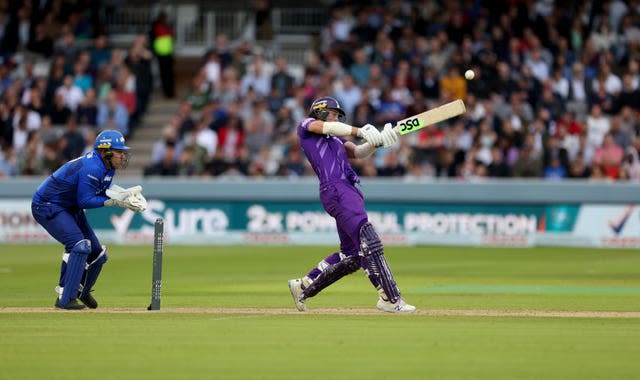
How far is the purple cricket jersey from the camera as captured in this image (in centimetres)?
1332

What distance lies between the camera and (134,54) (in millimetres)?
31266

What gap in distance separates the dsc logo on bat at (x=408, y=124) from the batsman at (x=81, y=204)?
9.54ft

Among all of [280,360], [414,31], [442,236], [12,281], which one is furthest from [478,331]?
[414,31]

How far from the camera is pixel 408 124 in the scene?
13.5 metres

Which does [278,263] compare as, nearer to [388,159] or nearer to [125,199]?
[388,159]

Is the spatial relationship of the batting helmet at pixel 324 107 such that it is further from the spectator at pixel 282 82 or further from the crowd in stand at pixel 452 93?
the spectator at pixel 282 82

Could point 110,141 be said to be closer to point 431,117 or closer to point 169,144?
point 431,117

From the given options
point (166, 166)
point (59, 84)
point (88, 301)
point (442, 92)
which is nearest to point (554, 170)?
point (442, 92)

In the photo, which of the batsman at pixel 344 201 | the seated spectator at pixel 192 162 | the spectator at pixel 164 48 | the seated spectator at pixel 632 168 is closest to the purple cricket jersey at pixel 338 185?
the batsman at pixel 344 201

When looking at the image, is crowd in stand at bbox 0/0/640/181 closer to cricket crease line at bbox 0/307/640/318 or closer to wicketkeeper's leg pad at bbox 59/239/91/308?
cricket crease line at bbox 0/307/640/318

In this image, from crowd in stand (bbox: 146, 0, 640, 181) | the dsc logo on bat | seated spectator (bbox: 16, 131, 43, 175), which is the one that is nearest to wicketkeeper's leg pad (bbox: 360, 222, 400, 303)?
the dsc logo on bat

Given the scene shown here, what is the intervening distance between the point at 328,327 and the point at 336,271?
4.54ft

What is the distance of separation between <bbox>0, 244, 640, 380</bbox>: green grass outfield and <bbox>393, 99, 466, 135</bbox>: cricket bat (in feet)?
6.47

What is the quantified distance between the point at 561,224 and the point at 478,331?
1407 cm
